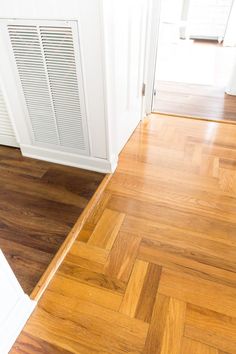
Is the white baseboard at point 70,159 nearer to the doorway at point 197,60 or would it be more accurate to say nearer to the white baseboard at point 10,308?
the white baseboard at point 10,308

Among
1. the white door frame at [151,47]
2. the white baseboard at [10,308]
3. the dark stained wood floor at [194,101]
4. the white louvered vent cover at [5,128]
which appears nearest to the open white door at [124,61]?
the white door frame at [151,47]

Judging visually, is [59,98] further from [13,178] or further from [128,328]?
[128,328]

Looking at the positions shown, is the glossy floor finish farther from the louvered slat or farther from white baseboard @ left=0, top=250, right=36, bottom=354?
the louvered slat

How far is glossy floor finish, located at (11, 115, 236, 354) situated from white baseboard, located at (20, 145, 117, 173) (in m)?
0.10

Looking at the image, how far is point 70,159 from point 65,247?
0.74m

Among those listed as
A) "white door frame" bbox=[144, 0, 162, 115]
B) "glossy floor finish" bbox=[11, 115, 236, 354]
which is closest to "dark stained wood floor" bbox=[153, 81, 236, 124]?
"white door frame" bbox=[144, 0, 162, 115]

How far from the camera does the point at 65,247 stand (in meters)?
1.26

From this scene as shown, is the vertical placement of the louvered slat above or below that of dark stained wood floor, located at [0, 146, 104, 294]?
above

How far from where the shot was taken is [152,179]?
5.60ft

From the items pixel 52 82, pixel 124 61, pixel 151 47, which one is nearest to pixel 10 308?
pixel 52 82

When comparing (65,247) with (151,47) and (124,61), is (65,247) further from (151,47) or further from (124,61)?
(151,47)

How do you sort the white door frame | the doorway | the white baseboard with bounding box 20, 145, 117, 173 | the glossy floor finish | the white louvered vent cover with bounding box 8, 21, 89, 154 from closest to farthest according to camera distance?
1. the glossy floor finish
2. the white louvered vent cover with bounding box 8, 21, 89, 154
3. the white baseboard with bounding box 20, 145, 117, 173
4. the white door frame
5. the doorway

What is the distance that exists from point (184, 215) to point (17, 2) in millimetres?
1480

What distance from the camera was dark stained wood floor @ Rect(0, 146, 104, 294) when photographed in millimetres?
1222
